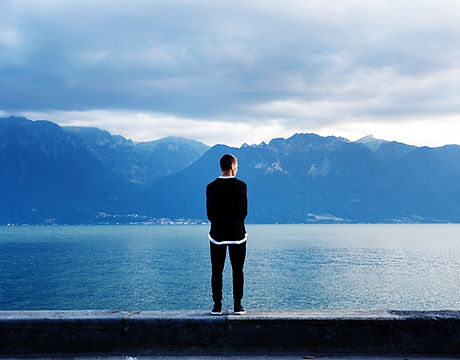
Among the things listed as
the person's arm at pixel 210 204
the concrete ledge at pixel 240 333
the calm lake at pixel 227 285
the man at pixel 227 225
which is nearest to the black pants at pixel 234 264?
the man at pixel 227 225

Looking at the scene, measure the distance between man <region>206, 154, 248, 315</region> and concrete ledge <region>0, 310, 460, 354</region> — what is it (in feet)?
2.13

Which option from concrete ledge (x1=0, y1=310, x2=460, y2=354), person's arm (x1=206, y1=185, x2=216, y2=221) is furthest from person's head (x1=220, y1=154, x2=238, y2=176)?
concrete ledge (x1=0, y1=310, x2=460, y2=354)

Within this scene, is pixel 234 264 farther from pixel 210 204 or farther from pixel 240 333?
pixel 240 333

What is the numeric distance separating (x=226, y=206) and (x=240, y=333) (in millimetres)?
1745

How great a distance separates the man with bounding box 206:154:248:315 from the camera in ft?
21.0

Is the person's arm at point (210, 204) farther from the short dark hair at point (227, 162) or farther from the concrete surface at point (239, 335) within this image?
the concrete surface at point (239, 335)

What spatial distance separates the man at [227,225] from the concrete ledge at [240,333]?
2.13 ft

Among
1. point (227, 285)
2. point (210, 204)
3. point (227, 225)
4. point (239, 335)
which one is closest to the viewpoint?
point (239, 335)

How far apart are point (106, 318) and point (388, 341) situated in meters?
3.54

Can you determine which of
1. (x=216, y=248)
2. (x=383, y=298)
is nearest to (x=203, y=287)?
(x=383, y=298)

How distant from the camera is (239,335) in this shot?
5.73 metres

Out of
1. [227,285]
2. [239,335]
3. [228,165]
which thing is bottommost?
[227,285]

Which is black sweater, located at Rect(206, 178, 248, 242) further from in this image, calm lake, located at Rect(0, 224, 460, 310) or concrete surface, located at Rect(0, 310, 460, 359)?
calm lake, located at Rect(0, 224, 460, 310)

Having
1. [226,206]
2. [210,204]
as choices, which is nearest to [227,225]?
[226,206]
